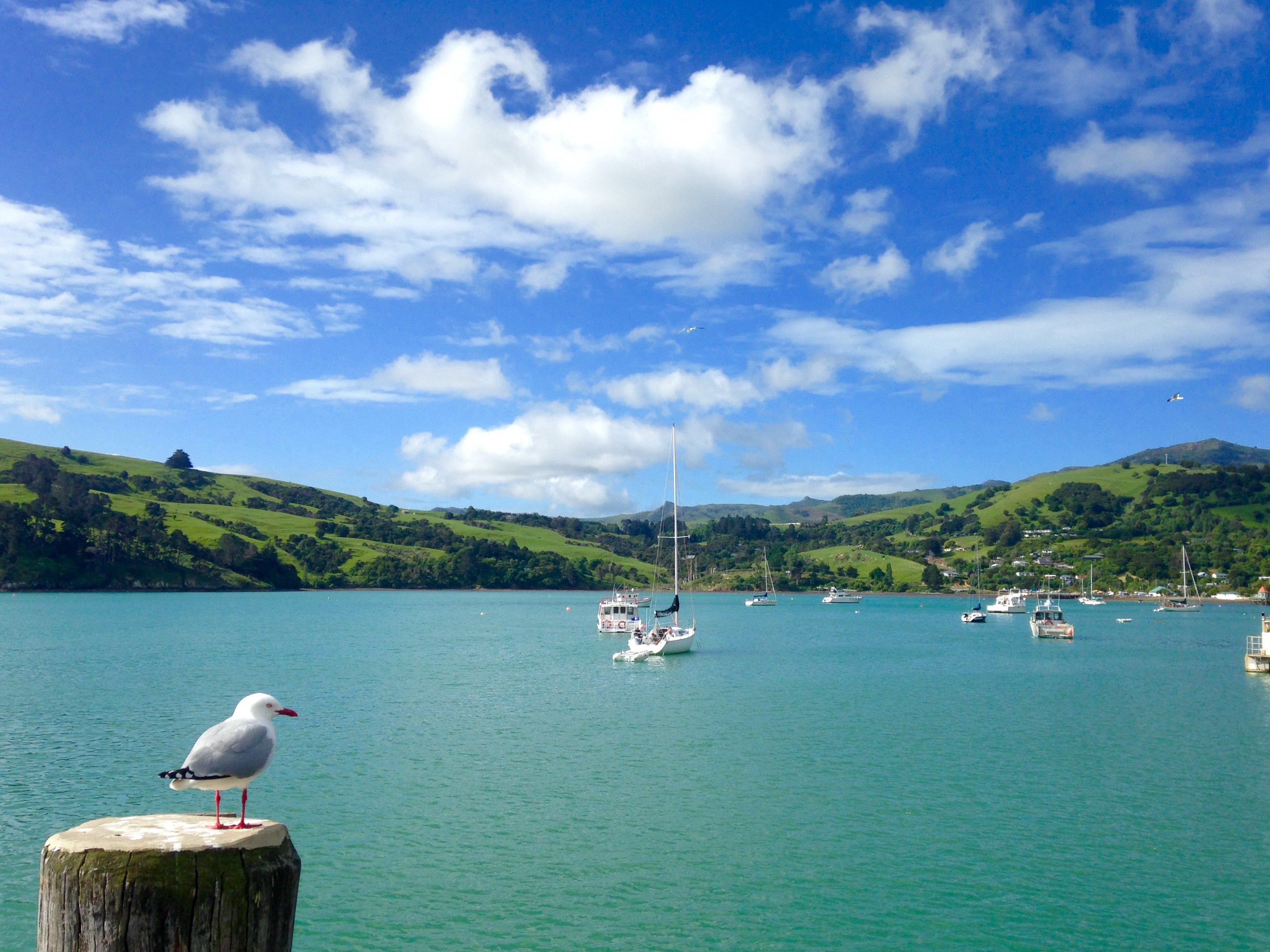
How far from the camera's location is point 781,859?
74.2 feet

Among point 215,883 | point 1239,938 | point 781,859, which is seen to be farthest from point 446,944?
point 1239,938

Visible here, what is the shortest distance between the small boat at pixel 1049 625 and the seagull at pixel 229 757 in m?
108

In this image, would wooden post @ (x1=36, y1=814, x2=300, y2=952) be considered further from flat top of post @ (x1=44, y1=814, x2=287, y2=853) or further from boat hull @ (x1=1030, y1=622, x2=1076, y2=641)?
boat hull @ (x1=1030, y1=622, x2=1076, y2=641)

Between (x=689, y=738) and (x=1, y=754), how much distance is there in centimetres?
2626

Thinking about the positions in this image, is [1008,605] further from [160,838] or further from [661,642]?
[160,838]

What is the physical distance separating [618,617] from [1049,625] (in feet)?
164

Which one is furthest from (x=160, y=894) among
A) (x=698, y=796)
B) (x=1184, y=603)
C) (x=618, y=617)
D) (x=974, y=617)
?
(x=1184, y=603)

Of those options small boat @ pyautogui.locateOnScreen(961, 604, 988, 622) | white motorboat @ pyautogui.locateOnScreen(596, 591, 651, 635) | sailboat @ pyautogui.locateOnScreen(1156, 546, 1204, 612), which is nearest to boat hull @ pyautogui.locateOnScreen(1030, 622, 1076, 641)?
small boat @ pyautogui.locateOnScreen(961, 604, 988, 622)

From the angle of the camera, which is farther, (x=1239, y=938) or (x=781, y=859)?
(x=781, y=859)

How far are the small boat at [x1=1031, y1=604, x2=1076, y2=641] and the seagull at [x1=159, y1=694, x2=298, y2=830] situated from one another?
108024mm

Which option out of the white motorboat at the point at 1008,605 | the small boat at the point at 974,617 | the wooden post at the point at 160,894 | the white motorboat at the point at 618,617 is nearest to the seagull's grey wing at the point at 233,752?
the wooden post at the point at 160,894

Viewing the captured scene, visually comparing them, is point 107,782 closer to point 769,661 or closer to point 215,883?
point 215,883

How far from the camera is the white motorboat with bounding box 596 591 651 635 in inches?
3922

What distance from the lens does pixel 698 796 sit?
28.8 meters
